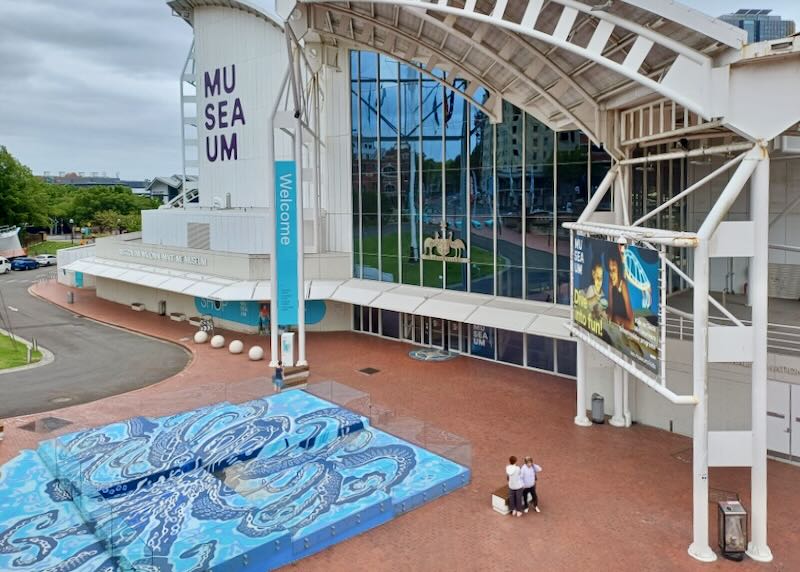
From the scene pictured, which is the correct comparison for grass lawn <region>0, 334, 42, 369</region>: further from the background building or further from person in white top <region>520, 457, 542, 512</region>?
the background building

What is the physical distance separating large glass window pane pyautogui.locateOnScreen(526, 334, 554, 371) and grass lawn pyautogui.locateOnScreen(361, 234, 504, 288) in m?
3.36

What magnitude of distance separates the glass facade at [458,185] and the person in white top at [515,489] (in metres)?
12.0

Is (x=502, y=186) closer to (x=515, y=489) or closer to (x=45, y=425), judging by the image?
(x=515, y=489)

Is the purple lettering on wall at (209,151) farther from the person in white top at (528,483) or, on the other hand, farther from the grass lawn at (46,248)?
the grass lawn at (46,248)

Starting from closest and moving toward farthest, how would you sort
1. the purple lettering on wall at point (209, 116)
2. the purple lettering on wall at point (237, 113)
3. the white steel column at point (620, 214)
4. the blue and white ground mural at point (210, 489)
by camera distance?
the blue and white ground mural at point (210, 489), the white steel column at point (620, 214), the purple lettering on wall at point (237, 113), the purple lettering on wall at point (209, 116)

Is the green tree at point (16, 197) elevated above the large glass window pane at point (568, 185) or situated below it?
above

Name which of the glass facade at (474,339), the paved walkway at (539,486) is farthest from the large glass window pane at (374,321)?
the paved walkway at (539,486)

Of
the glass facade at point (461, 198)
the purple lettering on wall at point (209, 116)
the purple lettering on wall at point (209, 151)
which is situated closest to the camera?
the glass facade at point (461, 198)

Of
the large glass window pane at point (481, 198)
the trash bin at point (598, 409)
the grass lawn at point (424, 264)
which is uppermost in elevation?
the large glass window pane at point (481, 198)

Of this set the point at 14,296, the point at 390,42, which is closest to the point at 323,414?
the point at 390,42

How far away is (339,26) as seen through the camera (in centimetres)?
2519

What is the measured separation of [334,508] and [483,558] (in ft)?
11.4

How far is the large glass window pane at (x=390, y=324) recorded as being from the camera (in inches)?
1280

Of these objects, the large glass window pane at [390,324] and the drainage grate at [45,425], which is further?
the large glass window pane at [390,324]
